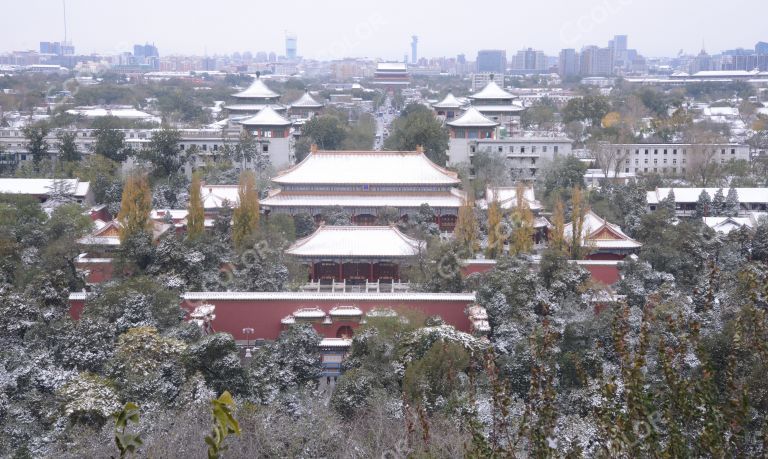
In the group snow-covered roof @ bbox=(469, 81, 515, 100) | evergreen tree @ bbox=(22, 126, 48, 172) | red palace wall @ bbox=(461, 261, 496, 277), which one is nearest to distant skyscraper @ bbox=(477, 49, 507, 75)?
snow-covered roof @ bbox=(469, 81, 515, 100)

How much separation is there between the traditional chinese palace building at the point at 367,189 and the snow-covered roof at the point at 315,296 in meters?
6.55

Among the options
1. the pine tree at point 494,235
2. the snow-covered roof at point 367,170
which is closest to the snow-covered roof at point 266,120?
the snow-covered roof at point 367,170

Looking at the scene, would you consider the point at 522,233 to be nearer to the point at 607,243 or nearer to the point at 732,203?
the point at 607,243

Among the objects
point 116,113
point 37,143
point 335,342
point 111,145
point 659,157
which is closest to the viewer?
point 335,342

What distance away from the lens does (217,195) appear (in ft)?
76.5

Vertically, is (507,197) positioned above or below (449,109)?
below

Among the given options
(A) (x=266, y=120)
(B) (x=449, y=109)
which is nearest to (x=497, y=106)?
(B) (x=449, y=109)

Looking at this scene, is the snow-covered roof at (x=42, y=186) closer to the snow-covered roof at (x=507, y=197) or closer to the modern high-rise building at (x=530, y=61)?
the snow-covered roof at (x=507, y=197)

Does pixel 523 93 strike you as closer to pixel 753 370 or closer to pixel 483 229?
pixel 483 229

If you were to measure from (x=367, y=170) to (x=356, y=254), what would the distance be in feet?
18.5

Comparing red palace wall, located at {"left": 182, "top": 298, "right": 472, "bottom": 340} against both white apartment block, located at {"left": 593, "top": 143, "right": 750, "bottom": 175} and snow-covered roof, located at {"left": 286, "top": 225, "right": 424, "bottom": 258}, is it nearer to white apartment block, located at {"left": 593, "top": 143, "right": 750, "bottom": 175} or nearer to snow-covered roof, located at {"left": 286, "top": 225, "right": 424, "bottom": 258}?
snow-covered roof, located at {"left": 286, "top": 225, "right": 424, "bottom": 258}

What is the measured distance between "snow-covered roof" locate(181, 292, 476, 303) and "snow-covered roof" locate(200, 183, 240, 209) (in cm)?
644

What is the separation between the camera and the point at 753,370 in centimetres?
1057

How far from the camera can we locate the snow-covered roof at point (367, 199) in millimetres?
22266
